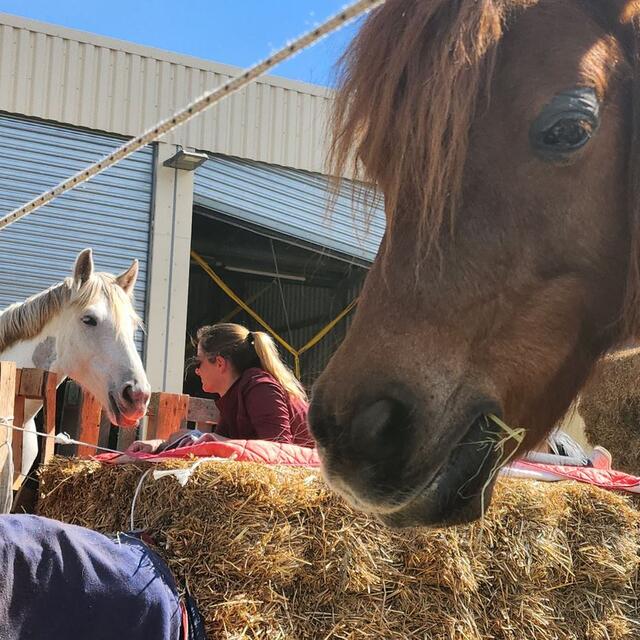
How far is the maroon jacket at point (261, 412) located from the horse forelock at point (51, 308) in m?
1.26

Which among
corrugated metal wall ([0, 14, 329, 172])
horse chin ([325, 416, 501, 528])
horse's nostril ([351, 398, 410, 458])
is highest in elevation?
corrugated metal wall ([0, 14, 329, 172])

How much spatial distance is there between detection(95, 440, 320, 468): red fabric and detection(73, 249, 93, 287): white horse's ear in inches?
81.2

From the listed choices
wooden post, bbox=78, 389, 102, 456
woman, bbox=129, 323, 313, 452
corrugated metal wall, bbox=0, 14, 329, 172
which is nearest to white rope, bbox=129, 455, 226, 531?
woman, bbox=129, 323, 313, 452

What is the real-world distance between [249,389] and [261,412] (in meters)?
0.20

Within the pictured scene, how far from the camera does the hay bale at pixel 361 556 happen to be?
7.84 ft

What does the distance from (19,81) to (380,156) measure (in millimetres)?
7166

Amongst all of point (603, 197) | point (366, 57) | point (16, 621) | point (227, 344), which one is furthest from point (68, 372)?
point (603, 197)

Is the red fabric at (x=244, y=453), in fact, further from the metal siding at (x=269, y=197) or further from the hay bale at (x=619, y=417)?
the metal siding at (x=269, y=197)

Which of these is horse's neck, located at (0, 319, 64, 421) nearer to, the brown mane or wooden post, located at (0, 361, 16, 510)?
wooden post, located at (0, 361, 16, 510)

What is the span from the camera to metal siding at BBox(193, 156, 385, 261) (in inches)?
332

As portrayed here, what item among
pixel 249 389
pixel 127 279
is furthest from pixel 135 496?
pixel 127 279

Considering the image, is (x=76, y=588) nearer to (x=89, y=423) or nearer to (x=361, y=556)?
(x=361, y=556)

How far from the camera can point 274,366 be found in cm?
400

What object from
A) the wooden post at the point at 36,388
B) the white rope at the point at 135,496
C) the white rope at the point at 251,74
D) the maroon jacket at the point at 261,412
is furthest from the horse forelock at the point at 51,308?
the white rope at the point at 251,74
